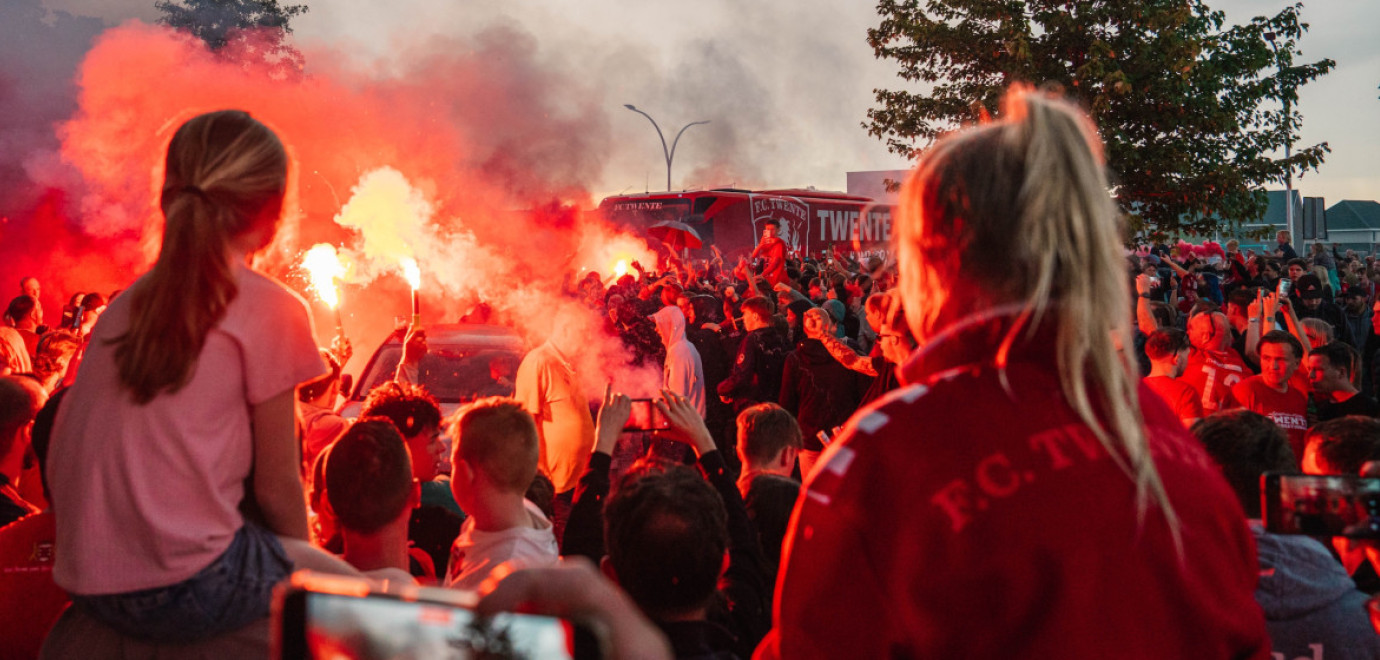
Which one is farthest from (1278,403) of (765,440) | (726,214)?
(726,214)

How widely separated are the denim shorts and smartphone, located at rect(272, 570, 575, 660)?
998 mm

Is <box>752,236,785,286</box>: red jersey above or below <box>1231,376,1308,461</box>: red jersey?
above

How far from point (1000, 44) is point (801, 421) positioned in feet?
34.1

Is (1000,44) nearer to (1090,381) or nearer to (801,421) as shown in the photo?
(801,421)

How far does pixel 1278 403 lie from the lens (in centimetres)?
606

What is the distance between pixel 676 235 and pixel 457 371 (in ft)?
45.9

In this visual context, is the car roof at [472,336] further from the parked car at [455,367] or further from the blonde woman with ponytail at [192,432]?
the blonde woman with ponytail at [192,432]

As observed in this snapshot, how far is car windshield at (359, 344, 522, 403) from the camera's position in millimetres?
8766

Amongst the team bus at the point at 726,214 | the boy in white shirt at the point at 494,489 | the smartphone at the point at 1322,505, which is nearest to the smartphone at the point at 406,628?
the smartphone at the point at 1322,505

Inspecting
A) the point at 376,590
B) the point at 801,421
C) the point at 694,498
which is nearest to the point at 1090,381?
the point at 376,590

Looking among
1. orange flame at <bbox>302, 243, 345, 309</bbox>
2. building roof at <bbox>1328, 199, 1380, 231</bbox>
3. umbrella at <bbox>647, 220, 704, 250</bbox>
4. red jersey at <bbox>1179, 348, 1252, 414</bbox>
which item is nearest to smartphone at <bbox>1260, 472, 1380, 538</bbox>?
red jersey at <bbox>1179, 348, 1252, 414</bbox>

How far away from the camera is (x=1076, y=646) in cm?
127

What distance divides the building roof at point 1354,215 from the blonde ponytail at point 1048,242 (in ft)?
318

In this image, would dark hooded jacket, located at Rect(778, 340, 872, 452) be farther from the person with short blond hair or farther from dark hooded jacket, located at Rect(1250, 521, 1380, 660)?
dark hooded jacket, located at Rect(1250, 521, 1380, 660)
